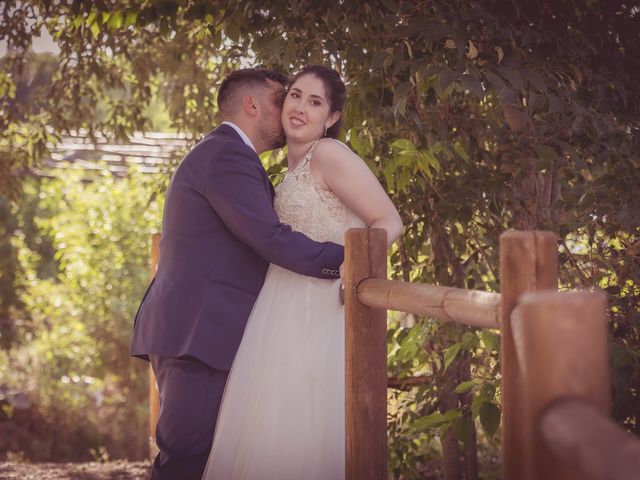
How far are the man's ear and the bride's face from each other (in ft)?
0.35

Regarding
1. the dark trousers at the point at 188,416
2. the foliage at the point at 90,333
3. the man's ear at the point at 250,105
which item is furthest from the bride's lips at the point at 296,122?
the foliage at the point at 90,333

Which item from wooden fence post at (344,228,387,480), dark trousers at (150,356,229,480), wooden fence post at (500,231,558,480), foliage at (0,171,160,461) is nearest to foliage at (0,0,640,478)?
Answer: wooden fence post at (344,228,387,480)

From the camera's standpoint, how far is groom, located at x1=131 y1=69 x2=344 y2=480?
2.65 meters

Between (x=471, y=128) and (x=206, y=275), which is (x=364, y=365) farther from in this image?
(x=471, y=128)

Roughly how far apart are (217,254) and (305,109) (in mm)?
703

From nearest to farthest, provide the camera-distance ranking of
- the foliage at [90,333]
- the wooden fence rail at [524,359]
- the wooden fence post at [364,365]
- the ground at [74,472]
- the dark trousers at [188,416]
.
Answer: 1. the wooden fence rail at [524,359]
2. the wooden fence post at [364,365]
3. the dark trousers at [188,416]
4. the ground at [74,472]
5. the foliage at [90,333]

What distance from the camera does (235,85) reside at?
319cm

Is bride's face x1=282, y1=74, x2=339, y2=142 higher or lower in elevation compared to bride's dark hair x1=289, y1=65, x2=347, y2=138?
lower

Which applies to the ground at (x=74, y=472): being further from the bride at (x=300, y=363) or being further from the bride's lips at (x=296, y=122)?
the bride's lips at (x=296, y=122)

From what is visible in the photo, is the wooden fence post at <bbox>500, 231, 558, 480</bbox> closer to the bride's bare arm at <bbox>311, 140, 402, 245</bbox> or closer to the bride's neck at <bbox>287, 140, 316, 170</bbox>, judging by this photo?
the bride's bare arm at <bbox>311, 140, 402, 245</bbox>

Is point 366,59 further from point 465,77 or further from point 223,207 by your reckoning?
point 223,207

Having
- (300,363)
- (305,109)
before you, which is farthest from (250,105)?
(300,363)

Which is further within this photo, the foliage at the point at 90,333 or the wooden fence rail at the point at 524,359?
the foliage at the point at 90,333

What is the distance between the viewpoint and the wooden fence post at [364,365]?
221 centimetres
